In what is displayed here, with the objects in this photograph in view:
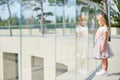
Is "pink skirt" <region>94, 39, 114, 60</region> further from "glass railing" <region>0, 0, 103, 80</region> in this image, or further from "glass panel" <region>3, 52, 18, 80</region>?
"glass panel" <region>3, 52, 18, 80</region>

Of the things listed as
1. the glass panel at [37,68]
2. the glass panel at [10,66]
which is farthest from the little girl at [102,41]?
the glass panel at [10,66]

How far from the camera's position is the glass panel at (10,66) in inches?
159

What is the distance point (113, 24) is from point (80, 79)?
35793 mm

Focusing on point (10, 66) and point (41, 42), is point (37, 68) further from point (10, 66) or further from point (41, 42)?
point (10, 66)

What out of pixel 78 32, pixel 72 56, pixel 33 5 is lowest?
pixel 72 56

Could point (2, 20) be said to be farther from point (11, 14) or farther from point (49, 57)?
point (49, 57)

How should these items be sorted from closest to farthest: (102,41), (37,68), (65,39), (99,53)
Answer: (37,68)
(65,39)
(102,41)
(99,53)

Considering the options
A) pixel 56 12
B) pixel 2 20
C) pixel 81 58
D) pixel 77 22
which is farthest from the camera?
pixel 81 58

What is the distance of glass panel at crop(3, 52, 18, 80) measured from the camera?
4.04 m

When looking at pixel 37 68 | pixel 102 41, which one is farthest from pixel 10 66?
pixel 102 41

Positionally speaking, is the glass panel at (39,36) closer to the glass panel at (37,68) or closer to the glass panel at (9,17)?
the glass panel at (37,68)

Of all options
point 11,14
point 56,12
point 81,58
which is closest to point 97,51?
point 81,58

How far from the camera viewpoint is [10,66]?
4082 mm

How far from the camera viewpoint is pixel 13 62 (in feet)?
13.4
